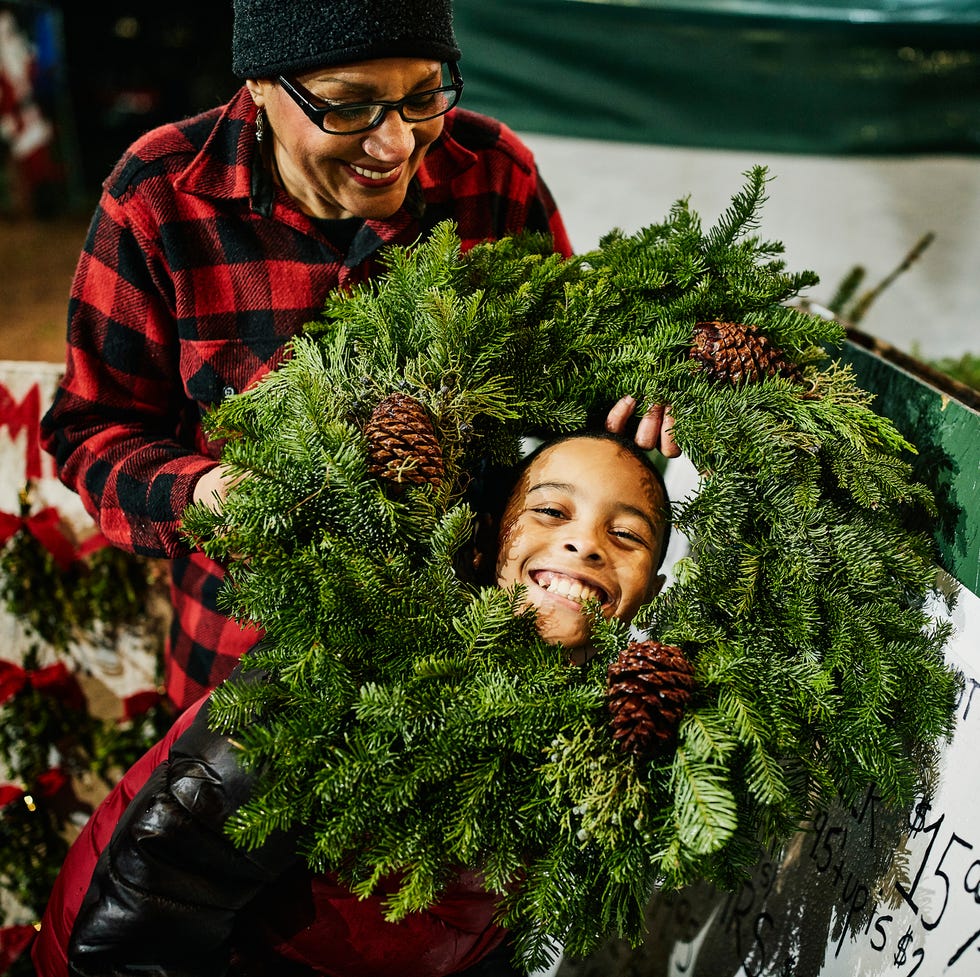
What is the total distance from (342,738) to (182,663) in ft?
2.92

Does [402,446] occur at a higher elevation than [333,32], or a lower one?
lower

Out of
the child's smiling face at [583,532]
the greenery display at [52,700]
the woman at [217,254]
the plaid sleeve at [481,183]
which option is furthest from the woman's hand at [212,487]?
the greenery display at [52,700]

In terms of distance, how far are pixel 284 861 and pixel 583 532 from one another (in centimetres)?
60

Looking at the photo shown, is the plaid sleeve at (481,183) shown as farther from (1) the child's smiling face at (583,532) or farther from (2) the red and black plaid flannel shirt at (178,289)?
(1) the child's smiling face at (583,532)

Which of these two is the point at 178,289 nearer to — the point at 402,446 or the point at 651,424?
the point at 402,446

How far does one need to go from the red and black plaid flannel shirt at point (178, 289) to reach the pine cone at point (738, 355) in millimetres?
568

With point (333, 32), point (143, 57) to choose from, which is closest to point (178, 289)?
point (333, 32)

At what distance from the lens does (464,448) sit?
53.1 inches

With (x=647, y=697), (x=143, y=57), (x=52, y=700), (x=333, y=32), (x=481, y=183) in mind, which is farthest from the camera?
(x=143, y=57)

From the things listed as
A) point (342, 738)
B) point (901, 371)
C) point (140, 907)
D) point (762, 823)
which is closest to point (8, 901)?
point (140, 907)

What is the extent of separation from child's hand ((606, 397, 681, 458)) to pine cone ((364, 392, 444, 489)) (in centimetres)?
31

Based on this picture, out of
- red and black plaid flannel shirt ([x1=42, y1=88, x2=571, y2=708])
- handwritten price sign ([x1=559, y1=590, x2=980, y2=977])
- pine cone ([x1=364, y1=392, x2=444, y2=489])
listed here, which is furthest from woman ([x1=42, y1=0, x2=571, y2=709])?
handwritten price sign ([x1=559, y1=590, x2=980, y2=977])

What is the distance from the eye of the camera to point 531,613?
3.98 feet

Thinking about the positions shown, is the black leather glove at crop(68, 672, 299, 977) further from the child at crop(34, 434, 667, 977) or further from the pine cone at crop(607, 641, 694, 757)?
the pine cone at crop(607, 641, 694, 757)
